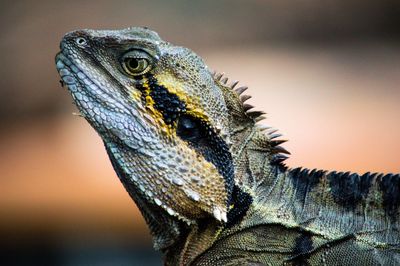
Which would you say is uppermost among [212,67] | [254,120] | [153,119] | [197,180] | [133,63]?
[212,67]

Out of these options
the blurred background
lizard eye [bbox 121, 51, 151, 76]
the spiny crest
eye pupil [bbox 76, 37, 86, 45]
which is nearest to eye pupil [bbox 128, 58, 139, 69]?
lizard eye [bbox 121, 51, 151, 76]

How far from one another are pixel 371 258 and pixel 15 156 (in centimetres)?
452

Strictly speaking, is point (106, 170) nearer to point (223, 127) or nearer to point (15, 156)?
point (15, 156)

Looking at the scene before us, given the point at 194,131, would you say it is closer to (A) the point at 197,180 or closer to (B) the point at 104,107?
(A) the point at 197,180

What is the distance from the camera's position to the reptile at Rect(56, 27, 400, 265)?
6.50 feet

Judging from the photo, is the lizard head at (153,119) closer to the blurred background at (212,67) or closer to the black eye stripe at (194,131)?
the black eye stripe at (194,131)

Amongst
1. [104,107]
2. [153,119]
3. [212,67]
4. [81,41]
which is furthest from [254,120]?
[212,67]

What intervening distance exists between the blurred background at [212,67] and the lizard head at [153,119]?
328 centimetres

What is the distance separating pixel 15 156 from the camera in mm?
5895

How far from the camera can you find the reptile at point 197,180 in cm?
198

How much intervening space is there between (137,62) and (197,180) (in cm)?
42

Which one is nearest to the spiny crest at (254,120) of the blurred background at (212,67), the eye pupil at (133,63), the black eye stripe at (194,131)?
the black eye stripe at (194,131)

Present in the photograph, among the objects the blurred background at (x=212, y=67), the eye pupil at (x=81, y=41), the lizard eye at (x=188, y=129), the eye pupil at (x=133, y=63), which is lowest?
the lizard eye at (x=188, y=129)

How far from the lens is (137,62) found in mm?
2000
